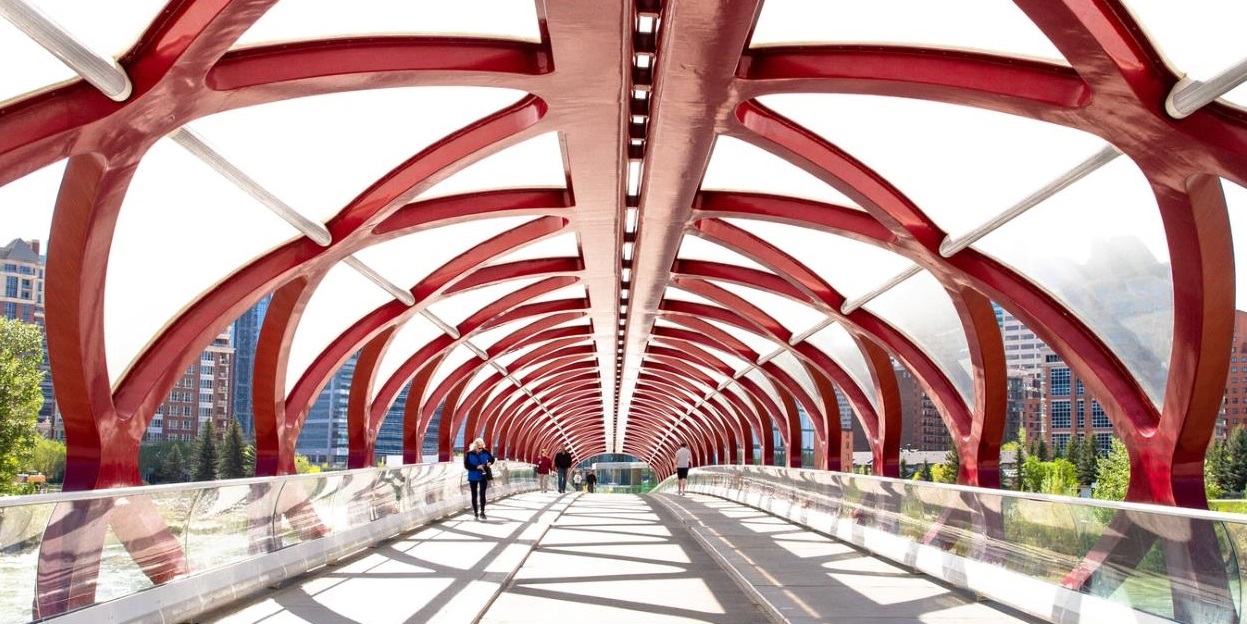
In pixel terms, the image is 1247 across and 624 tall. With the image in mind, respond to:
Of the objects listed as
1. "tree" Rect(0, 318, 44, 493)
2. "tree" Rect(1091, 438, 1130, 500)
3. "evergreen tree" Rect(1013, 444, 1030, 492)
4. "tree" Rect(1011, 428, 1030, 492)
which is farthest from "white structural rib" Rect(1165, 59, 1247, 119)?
"evergreen tree" Rect(1013, 444, 1030, 492)

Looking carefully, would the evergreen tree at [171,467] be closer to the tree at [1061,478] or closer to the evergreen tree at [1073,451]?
the tree at [1061,478]

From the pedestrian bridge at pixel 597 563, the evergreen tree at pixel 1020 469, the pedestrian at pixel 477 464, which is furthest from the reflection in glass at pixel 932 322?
the evergreen tree at pixel 1020 469

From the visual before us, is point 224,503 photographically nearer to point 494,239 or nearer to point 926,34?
point 926,34

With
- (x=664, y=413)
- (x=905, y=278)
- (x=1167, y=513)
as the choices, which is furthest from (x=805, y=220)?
(x=664, y=413)

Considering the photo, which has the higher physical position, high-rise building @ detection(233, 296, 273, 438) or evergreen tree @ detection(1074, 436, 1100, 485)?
high-rise building @ detection(233, 296, 273, 438)

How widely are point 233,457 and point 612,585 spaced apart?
234ft

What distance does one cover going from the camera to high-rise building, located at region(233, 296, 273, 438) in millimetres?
106188

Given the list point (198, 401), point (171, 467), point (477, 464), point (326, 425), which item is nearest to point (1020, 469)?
point (171, 467)

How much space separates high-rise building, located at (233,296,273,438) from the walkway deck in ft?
285

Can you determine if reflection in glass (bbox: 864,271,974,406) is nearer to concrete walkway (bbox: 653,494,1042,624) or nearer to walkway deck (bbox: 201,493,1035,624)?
concrete walkway (bbox: 653,494,1042,624)

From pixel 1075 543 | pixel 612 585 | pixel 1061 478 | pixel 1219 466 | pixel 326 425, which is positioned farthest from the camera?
Result: pixel 326 425

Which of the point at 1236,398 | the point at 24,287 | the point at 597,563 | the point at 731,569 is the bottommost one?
the point at 597,563

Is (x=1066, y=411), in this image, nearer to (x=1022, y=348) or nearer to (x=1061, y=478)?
(x=1061, y=478)

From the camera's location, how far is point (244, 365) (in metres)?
126
